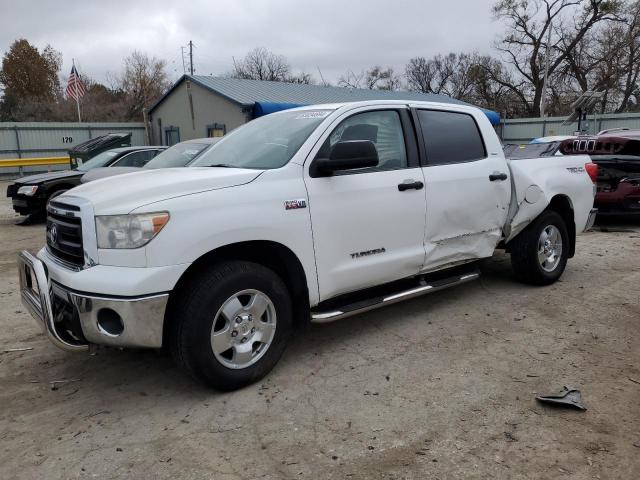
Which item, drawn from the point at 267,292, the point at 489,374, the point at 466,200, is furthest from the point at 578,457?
the point at 466,200

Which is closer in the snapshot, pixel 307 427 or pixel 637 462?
pixel 637 462

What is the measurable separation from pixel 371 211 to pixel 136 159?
335 inches

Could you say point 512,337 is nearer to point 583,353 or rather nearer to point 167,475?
point 583,353

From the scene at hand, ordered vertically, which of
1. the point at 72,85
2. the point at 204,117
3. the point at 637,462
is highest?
A: the point at 72,85

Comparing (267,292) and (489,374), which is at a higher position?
(267,292)

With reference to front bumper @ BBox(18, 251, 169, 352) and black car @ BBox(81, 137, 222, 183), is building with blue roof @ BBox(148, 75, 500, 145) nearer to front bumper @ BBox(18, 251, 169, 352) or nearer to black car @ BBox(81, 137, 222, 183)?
black car @ BBox(81, 137, 222, 183)

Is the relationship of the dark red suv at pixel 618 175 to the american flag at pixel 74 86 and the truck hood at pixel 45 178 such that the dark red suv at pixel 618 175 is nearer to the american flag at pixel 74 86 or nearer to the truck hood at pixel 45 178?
the truck hood at pixel 45 178

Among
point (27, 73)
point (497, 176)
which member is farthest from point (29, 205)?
point (27, 73)

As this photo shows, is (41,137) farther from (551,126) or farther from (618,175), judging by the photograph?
(551,126)

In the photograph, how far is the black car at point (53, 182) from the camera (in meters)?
10.1

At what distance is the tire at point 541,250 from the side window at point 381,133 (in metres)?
Result: 1.87

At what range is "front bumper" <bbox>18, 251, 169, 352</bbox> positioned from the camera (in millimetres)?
2959

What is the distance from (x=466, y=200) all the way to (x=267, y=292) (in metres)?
2.13

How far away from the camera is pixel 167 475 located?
8.55 ft
